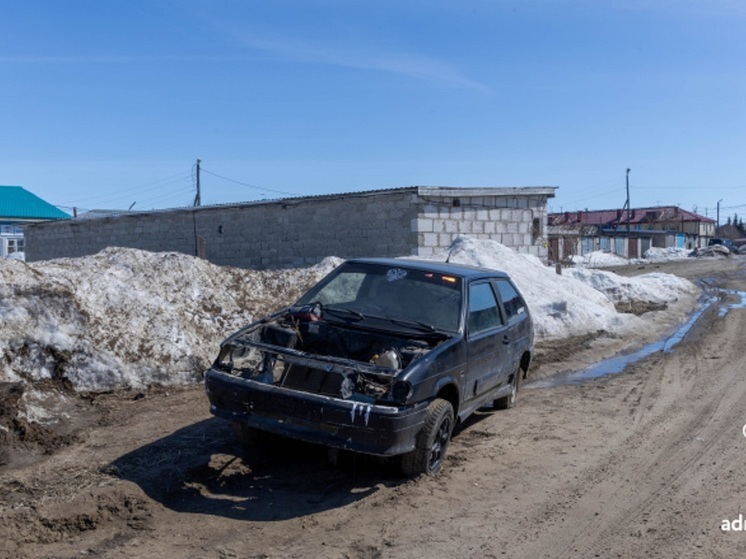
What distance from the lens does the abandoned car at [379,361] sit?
5.28m

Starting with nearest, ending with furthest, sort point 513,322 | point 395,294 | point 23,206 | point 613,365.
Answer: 1. point 395,294
2. point 513,322
3. point 613,365
4. point 23,206

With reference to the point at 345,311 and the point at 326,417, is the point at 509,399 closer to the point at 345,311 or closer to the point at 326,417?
the point at 345,311

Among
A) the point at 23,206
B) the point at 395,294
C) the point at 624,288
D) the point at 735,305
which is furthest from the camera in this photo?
the point at 23,206

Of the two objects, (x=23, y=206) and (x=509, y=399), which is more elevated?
(x=23, y=206)

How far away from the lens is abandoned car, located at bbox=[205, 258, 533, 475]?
17.3ft

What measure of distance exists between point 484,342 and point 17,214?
2015 inches

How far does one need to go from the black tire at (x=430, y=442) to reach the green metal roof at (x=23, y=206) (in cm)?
5127

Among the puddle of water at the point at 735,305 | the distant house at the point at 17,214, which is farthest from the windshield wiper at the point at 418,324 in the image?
the distant house at the point at 17,214

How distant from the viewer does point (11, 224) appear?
1923 inches

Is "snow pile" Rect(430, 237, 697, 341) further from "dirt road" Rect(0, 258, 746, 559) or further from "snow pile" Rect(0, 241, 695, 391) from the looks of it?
"dirt road" Rect(0, 258, 746, 559)

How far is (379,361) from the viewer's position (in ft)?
18.5

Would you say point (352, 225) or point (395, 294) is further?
point (352, 225)

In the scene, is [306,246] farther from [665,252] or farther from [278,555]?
[665,252]

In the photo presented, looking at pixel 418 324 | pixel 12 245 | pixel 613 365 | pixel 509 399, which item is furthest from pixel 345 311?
pixel 12 245
